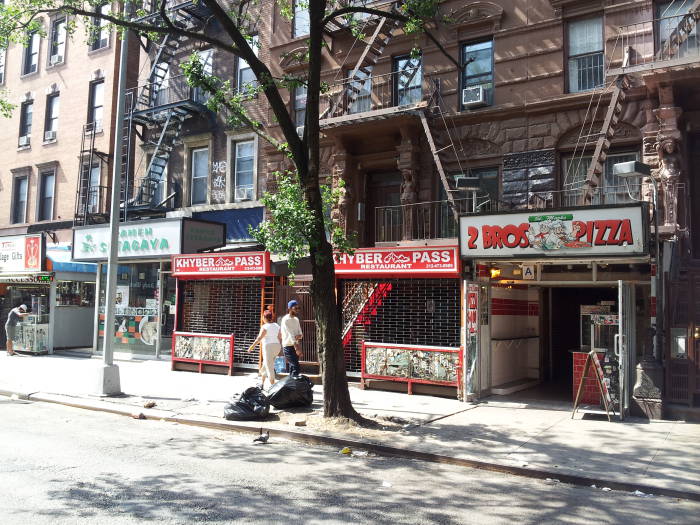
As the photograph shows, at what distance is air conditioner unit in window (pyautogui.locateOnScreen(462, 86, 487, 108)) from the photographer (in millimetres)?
A: 15388

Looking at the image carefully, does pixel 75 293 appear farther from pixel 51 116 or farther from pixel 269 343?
pixel 269 343

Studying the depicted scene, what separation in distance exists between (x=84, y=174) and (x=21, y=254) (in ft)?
18.0

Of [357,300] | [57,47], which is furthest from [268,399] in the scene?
[57,47]

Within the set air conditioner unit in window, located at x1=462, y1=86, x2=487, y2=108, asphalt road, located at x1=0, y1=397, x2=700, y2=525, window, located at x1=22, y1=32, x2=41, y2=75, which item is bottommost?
asphalt road, located at x1=0, y1=397, x2=700, y2=525

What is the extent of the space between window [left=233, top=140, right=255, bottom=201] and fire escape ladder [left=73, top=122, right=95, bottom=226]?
6639 mm

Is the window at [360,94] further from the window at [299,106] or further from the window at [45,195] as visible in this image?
the window at [45,195]

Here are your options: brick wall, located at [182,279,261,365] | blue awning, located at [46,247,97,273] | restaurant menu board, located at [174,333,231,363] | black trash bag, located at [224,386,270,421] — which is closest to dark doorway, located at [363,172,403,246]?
brick wall, located at [182,279,261,365]

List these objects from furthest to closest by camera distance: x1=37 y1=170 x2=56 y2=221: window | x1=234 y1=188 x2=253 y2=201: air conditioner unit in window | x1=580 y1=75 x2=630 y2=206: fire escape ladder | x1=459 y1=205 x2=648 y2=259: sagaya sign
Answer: x1=37 y1=170 x2=56 y2=221: window → x1=234 y1=188 x2=253 y2=201: air conditioner unit in window → x1=580 y1=75 x2=630 y2=206: fire escape ladder → x1=459 y1=205 x2=648 y2=259: sagaya sign

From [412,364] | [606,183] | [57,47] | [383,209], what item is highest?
[57,47]

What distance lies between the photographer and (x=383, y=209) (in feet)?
57.5

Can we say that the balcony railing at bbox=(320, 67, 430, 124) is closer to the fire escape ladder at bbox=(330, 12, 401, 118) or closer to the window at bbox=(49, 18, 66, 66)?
the fire escape ladder at bbox=(330, 12, 401, 118)

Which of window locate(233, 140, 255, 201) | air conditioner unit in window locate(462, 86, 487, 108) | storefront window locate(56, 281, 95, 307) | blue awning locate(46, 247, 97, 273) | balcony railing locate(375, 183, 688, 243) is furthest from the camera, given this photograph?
storefront window locate(56, 281, 95, 307)

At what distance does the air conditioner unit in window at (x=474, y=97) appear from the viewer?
606 inches

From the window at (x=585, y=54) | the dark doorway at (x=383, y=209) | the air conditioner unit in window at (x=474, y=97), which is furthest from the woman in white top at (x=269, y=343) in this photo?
the window at (x=585, y=54)
